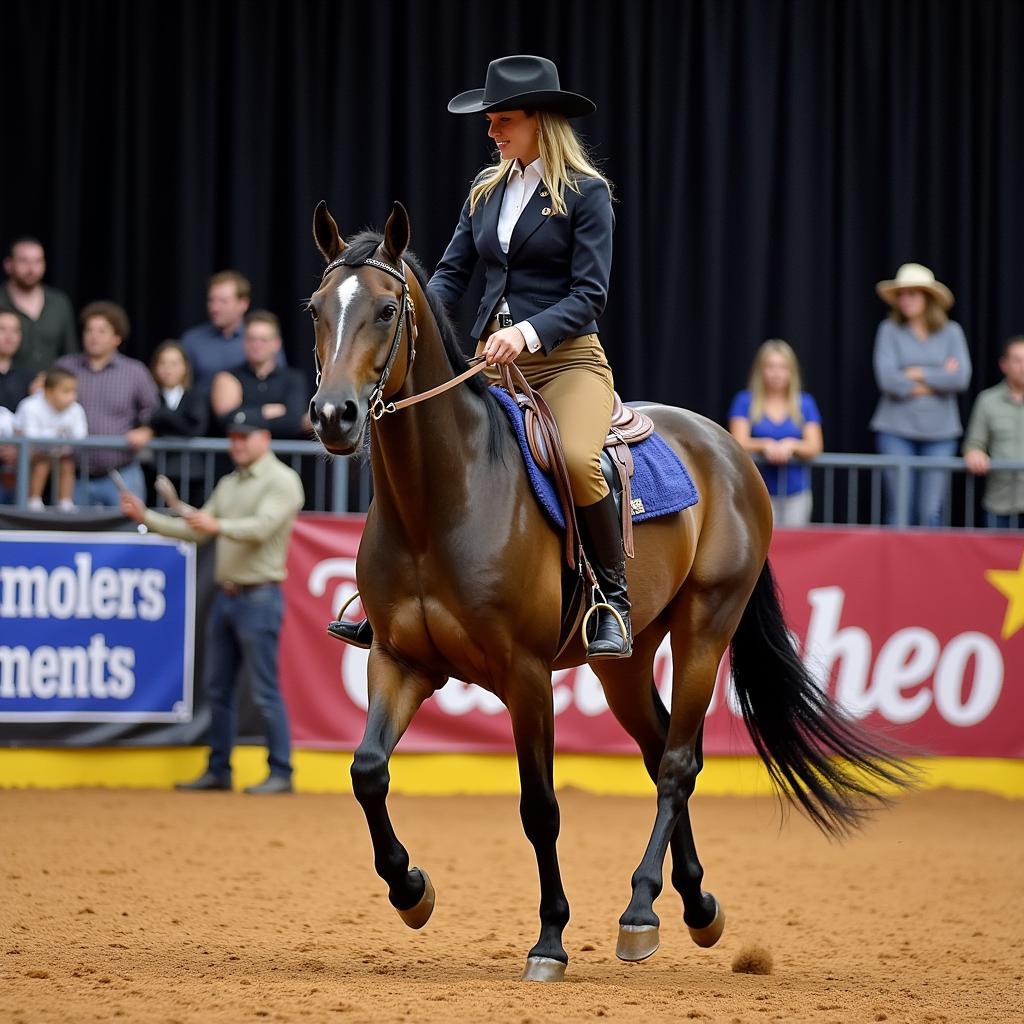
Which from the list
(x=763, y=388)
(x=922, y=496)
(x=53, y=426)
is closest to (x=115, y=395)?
(x=53, y=426)

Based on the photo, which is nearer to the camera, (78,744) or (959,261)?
(78,744)

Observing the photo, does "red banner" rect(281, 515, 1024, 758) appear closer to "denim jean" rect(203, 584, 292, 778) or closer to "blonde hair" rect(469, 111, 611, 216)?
"denim jean" rect(203, 584, 292, 778)

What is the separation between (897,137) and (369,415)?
10187 millimetres

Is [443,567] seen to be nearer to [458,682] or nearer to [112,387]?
[458,682]

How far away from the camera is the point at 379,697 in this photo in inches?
210

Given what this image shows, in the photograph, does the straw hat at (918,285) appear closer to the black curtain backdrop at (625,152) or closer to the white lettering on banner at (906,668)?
the black curtain backdrop at (625,152)

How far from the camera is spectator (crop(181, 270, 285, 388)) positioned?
38.2 feet

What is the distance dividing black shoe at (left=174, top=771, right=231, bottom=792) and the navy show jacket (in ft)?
18.0

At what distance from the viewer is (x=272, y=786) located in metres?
10.6

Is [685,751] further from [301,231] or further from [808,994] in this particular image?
[301,231]

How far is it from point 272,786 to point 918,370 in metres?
5.49

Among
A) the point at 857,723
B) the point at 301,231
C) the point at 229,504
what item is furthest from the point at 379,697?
the point at 301,231

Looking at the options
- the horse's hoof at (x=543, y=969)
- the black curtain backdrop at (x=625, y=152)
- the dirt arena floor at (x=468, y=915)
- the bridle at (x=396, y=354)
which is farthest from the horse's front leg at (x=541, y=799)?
the black curtain backdrop at (x=625, y=152)

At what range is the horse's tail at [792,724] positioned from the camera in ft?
21.5
